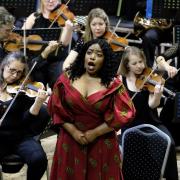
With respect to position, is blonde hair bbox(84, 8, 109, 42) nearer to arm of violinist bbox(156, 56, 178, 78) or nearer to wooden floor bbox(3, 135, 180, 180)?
arm of violinist bbox(156, 56, 178, 78)

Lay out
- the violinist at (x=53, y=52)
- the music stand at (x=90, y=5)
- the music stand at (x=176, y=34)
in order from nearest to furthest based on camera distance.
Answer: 1. the music stand at (x=176, y=34)
2. the violinist at (x=53, y=52)
3. the music stand at (x=90, y=5)

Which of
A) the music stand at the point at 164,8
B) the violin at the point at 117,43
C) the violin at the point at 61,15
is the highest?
the music stand at the point at 164,8

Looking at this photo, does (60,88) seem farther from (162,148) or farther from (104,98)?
(162,148)

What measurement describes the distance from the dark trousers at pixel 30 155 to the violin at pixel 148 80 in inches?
31.4

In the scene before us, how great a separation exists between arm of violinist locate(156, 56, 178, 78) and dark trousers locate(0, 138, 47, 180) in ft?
3.49

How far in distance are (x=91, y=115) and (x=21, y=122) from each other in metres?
0.71

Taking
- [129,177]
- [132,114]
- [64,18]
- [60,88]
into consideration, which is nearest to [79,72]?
[60,88]

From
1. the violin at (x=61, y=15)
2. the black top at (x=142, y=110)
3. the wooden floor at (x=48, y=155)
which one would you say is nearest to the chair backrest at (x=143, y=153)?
the black top at (x=142, y=110)

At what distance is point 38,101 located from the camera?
3045 mm

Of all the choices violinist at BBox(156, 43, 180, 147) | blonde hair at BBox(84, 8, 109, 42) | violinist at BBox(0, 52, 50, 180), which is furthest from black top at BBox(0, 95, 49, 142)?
violinist at BBox(156, 43, 180, 147)

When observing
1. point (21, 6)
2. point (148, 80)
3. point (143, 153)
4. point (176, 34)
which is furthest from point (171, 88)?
point (21, 6)

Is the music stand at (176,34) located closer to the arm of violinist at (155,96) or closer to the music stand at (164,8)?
the music stand at (164,8)

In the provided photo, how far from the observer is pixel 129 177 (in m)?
3.17

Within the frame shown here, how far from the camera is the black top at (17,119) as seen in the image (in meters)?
3.12
